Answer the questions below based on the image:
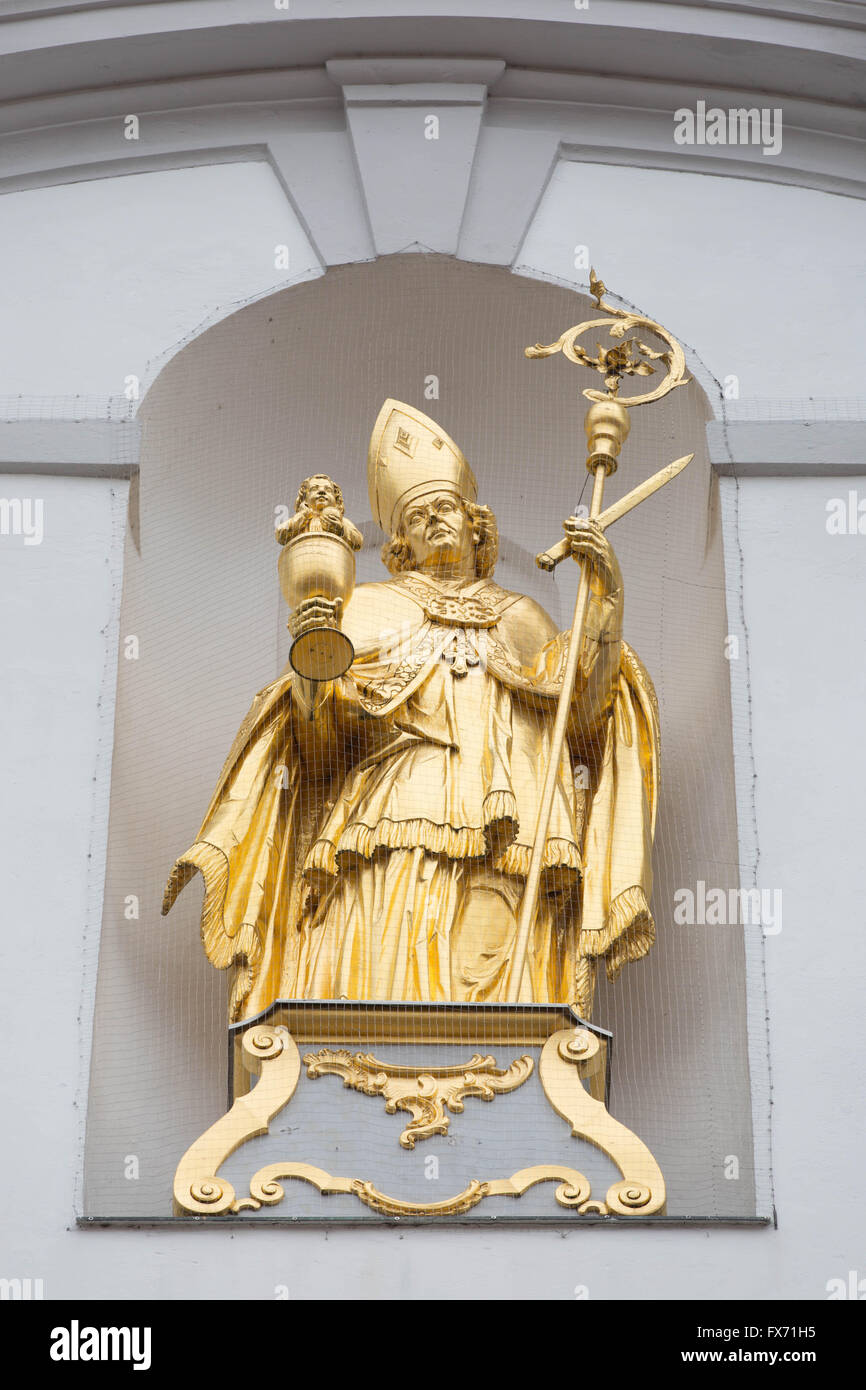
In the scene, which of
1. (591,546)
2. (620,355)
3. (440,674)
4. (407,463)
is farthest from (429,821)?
(620,355)

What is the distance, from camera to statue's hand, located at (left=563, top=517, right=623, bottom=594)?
495cm

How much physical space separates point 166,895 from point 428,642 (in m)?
0.86

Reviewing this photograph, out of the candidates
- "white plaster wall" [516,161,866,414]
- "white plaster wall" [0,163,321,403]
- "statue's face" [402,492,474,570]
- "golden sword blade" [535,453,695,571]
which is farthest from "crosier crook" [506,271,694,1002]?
"white plaster wall" [0,163,321,403]

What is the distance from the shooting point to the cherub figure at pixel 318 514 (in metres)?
4.98

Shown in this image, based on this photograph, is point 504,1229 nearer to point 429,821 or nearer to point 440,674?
point 429,821

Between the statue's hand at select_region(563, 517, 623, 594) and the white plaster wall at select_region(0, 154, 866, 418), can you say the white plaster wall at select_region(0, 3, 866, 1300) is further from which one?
the statue's hand at select_region(563, 517, 623, 594)

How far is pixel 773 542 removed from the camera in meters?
5.35

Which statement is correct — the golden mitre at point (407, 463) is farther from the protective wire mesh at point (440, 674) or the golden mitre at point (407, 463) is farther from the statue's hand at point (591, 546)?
the statue's hand at point (591, 546)

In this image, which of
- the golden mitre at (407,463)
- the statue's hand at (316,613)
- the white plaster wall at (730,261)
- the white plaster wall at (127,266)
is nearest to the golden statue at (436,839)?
the statue's hand at (316,613)

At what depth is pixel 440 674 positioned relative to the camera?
208 inches
